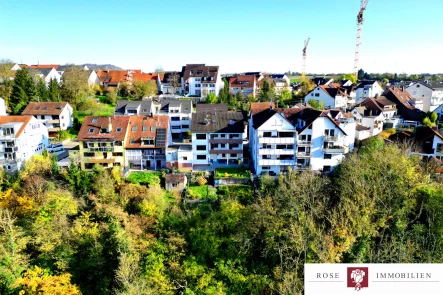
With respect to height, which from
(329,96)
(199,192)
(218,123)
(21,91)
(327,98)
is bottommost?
(199,192)

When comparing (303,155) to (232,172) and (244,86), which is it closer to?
(232,172)

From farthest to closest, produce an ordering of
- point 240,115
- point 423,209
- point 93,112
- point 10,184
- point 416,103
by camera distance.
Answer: point 416,103 → point 93,112 → point 240,115 → point 10,184 → point 423,209

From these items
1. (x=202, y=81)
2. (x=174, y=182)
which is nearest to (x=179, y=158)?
(x=174, y=182)

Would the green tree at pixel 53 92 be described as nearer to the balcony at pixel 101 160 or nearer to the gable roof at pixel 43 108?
the gable roof at pixel 43 108

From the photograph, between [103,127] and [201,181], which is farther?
[103,127]

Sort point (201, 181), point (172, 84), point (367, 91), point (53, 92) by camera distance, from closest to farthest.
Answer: point (201, 181)
point (53, 92)
point (367, 91)
point (172, 84)

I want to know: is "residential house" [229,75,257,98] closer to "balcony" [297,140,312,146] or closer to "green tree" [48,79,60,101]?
"balcony" [297,140,312,146]

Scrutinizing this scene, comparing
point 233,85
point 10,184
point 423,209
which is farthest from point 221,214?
point 233,85

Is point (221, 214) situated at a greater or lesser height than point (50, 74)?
lesser

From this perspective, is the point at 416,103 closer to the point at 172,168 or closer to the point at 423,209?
the point at 423,209
